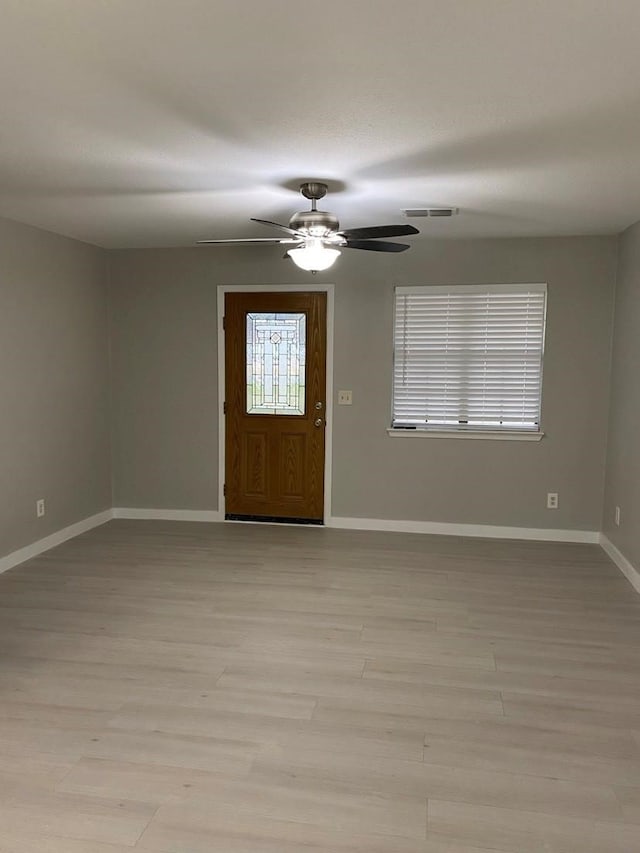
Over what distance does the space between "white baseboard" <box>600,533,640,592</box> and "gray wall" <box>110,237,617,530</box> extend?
0.22m

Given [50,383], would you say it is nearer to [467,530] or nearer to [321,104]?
[321,104]

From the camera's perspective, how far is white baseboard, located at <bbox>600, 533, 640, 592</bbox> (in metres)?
4.27

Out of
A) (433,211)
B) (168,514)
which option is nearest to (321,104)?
(433,211)

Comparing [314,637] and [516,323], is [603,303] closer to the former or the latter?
[516,323]

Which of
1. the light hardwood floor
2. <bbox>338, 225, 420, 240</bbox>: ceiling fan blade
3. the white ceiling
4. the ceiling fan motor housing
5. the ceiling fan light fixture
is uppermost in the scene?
the white ceiling

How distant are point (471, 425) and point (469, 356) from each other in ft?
1.91

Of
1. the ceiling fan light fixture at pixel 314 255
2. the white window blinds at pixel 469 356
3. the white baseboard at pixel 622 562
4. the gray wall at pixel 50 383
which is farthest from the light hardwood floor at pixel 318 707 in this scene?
the ceiling fan light fixture at pixel 314 255

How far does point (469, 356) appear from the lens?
5.34m

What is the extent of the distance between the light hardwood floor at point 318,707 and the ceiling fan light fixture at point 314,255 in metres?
2.06

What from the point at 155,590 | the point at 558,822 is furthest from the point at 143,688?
the point at 558,822

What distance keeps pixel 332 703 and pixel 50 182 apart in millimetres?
3043

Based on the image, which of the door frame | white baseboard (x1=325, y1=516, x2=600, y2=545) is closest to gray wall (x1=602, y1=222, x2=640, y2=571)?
white baseboard (x1=325, y1=516, x2=600, y2=545)

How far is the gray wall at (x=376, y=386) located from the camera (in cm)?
516

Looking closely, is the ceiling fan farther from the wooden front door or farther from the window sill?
the window sill
